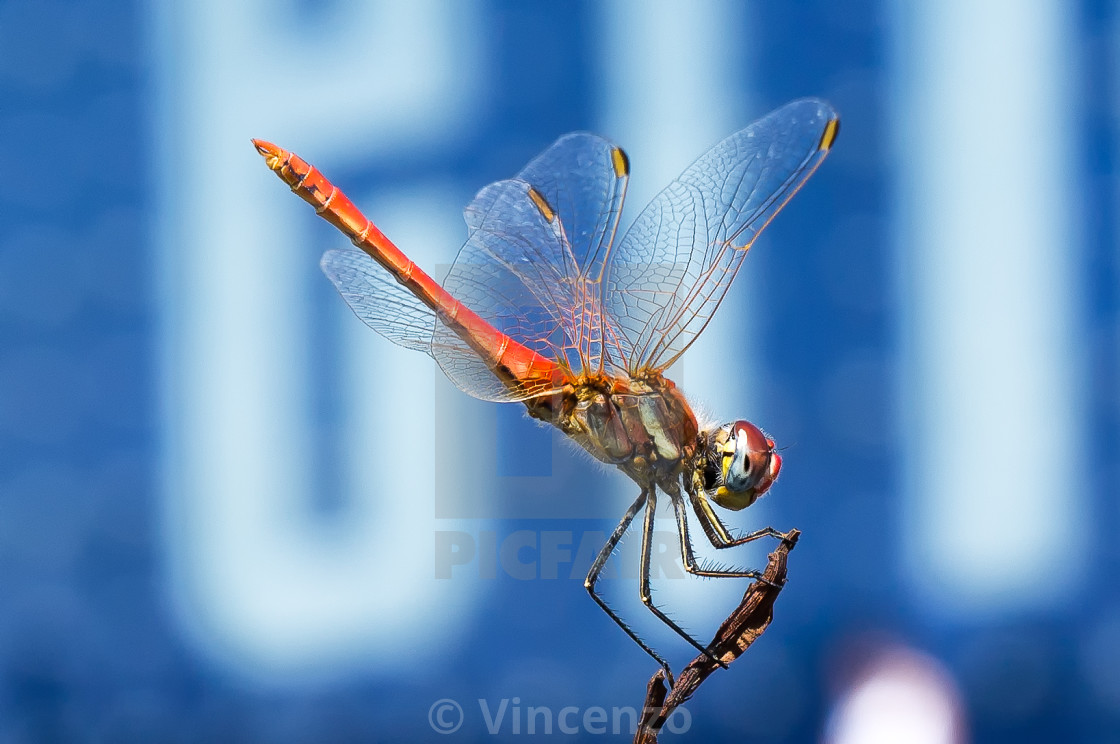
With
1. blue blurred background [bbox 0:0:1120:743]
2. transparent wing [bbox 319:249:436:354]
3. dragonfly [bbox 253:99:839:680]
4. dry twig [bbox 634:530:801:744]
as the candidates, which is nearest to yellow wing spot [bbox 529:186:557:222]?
dragonfly [bbox 253:99:839:680]

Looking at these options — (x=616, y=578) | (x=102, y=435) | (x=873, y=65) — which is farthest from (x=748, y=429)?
(x=102, y=435)

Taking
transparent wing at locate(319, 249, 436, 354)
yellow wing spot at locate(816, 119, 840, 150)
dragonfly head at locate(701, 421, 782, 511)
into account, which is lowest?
dragonfly head at locate(701, 421, 782, 511)

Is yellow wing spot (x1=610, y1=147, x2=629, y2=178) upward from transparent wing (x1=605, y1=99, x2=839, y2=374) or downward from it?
upward

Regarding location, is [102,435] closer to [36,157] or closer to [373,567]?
[36,157]

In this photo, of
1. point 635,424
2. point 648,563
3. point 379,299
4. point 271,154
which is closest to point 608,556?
point 648,563

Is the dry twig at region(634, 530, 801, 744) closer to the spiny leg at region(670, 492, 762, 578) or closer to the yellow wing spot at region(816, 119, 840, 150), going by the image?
the spiny leg at region(670, 492, 762, 578)

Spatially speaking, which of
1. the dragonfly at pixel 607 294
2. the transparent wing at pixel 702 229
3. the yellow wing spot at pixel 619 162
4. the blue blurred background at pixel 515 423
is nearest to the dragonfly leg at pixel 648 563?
the dragonfly at pixel 607 294

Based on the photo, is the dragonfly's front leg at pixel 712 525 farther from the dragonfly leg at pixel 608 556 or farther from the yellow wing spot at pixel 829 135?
the yellow wing spot at pixel 829 135
